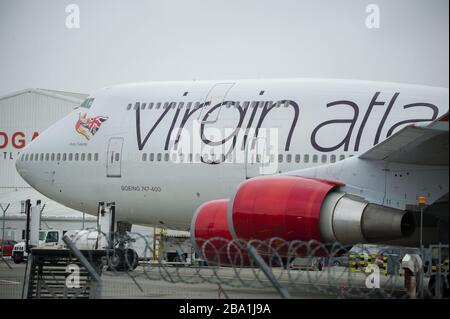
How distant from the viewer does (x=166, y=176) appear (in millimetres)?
21500

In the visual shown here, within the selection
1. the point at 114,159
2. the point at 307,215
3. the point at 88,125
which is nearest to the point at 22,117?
the point at 88,125

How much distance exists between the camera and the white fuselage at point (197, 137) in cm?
1923

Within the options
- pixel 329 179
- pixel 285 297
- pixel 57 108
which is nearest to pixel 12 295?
pixel 329 179

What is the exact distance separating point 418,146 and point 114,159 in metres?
10.0

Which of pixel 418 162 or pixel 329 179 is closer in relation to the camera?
pixel 418 162

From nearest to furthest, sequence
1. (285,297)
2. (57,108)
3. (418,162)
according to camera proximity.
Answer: (285,297), (418,162), (57,108)

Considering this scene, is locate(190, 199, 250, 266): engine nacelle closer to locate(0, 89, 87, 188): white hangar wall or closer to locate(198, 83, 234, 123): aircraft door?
locate(198, 83, 234, 123): aircraft door

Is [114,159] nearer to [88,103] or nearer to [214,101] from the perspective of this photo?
[88,103]

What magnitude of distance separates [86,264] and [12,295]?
448cm

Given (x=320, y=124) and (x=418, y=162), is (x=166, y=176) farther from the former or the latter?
(x=418, y=162)

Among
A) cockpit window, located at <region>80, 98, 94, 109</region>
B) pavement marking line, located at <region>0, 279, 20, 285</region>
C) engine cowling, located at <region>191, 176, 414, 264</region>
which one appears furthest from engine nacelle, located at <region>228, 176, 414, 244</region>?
cockpit window, located at <region>80, 98, 94, 109</region>

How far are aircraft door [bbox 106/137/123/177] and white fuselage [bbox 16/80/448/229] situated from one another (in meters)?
0.03
